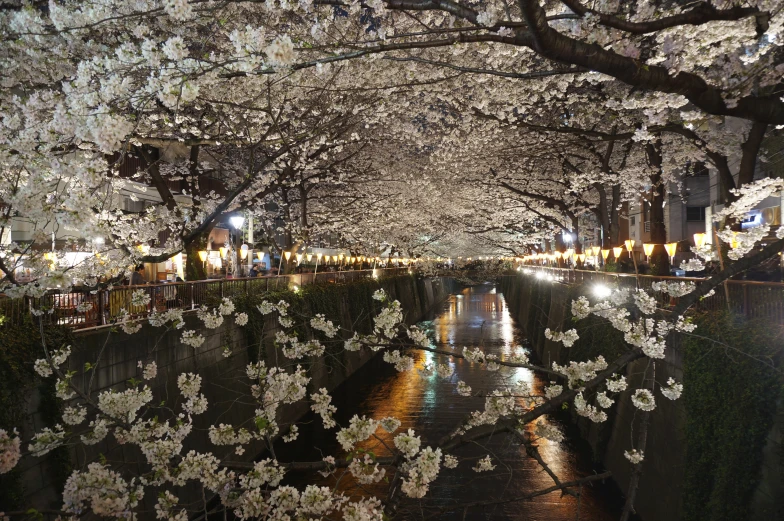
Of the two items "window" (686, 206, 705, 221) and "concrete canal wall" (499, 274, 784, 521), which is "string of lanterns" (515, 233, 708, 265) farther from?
"window" (686, 206, 705, 221)

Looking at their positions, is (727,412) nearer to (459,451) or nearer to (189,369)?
(459,451)

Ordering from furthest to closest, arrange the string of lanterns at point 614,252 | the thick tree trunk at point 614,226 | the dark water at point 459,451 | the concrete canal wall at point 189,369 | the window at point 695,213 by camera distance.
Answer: the window at point 695,213 < the thick tree trunk at point 614,226 < the string of lanterns at point 614,252 < the dark water at point 459,451 < the concrete canal wall at point 189,369

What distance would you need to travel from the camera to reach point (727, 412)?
7.16m

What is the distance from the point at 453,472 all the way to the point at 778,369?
7850mm

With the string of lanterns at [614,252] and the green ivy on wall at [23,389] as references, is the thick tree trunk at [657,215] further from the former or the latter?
the green ivy on wall at [23,389]

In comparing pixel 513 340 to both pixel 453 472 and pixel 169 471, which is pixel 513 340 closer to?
pixel 453 472

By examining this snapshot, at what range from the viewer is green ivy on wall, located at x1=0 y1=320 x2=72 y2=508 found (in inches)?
253

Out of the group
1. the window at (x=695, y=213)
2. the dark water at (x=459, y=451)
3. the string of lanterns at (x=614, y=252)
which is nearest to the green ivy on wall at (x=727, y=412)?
the string of lanterns at (x=614, y=252)

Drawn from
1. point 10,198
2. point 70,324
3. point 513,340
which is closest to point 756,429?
point 10,198

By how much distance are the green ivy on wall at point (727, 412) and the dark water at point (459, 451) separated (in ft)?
6.01

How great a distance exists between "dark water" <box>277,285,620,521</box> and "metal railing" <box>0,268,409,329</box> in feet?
13.6

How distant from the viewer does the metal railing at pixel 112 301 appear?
7.63 meters

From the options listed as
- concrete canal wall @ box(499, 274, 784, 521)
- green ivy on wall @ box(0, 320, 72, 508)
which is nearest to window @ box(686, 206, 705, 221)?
concrete canal wall @ box(499, 274, 784, 521)

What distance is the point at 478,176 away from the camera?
26641 mm
